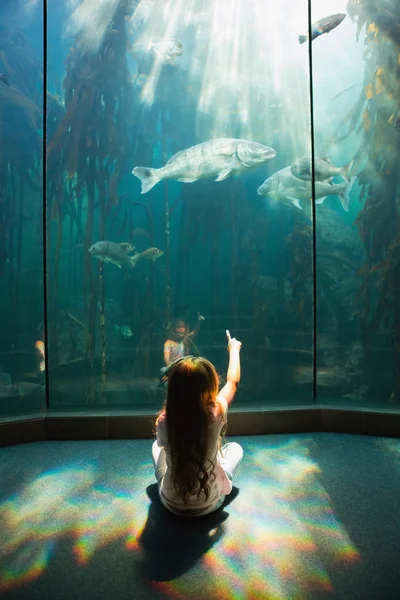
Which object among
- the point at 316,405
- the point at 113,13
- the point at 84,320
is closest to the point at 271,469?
the point at 316,405

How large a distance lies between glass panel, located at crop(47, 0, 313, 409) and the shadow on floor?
11.9 feet

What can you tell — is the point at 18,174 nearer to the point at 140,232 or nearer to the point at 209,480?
the point at 140,232

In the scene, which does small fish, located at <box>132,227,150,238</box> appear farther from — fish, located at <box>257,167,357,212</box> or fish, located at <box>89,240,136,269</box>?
fish, located at <box>257,167,357,212</box>

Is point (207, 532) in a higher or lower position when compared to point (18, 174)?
lower

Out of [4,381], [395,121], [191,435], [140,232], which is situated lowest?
[4,381]

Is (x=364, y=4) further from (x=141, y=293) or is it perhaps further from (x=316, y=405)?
(x=141, y=293)

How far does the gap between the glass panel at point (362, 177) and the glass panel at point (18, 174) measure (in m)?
3.60

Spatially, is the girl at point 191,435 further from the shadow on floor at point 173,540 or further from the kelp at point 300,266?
the kelp at point 300,266

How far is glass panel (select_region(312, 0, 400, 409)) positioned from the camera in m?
4.92

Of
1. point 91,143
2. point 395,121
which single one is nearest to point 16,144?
point 91,143

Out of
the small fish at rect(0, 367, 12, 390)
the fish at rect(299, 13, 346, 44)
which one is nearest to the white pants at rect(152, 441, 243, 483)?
the small fish at rect(0, 367, 12, 390)

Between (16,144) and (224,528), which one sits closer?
(224,528)

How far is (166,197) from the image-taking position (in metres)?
9.05

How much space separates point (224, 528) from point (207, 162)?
405cm
